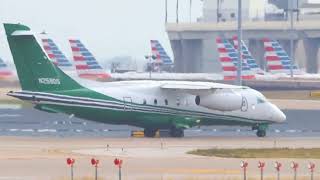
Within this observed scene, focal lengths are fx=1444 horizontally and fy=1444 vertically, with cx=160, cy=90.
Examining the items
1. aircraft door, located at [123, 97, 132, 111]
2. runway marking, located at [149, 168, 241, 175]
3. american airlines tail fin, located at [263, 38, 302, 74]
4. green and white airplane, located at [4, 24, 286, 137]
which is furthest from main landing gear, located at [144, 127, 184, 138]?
american airlines tail fin, located at [263, 38, 302, 74]

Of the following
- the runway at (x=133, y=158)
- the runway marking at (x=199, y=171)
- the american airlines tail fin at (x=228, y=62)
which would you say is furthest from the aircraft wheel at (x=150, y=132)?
the american airlines tail fin at (x=228, y=62)

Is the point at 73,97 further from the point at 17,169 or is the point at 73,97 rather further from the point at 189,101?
the point at 17,169

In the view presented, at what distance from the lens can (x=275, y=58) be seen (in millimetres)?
179500

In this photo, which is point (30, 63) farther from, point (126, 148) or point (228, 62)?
point (228, 62)

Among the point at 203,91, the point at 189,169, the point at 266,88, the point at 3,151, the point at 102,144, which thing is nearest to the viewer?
the point at 189,169

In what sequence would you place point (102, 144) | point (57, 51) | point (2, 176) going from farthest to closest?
point (57, 51) → point (102, 144) → point (2, 176)

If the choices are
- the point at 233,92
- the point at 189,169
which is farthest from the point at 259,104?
the point at 189,169

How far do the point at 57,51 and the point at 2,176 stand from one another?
122212 mm

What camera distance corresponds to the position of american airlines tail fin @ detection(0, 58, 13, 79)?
138 m

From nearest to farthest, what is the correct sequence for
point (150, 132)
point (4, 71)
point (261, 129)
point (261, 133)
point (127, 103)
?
point (127, 103)
point (150, 132)
point (261, 133)
point (261, 129)
point (4, 71)

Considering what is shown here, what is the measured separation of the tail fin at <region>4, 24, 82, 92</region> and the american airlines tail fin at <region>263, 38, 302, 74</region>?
102 m

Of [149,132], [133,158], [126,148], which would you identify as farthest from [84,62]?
[133,158]

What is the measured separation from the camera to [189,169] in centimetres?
5697

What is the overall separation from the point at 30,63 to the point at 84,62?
90099 millimetres
